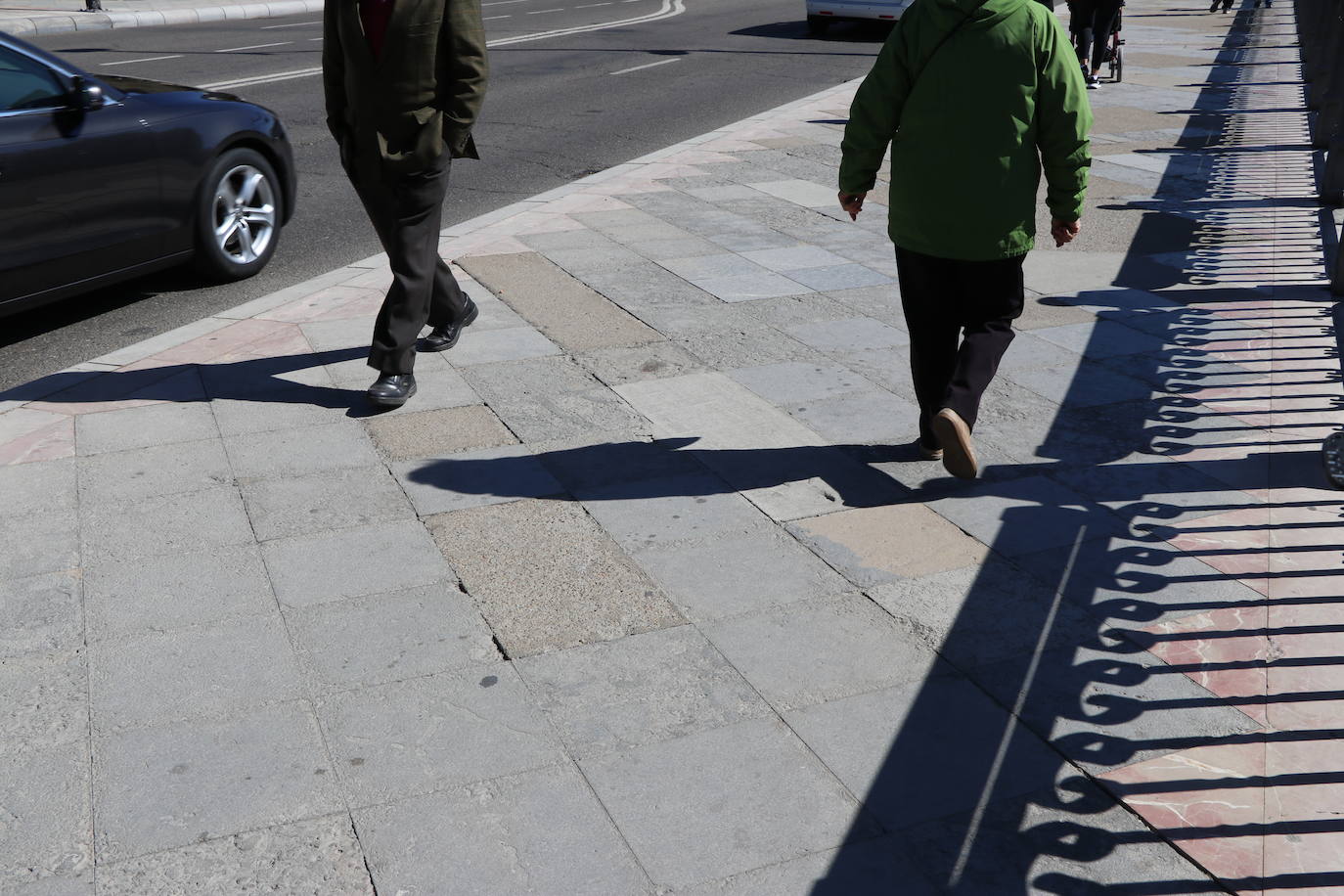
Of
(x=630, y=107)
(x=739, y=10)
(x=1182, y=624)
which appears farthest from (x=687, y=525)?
(x=739, y=10)

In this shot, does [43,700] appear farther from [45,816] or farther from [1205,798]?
[1205,798]

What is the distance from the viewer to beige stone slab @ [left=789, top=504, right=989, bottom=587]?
402cm

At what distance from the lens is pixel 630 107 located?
1423 cm

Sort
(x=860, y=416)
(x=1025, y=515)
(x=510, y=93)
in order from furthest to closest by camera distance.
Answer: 1. (x=510, y=93)
2. (x=860, y=416)
3. (x=1025, y=515)

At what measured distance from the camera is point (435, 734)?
3.18 meters

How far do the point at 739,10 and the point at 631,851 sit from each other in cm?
2650

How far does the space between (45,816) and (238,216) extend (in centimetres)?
513

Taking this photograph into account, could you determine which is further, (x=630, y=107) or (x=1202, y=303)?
(x=630, y=107)

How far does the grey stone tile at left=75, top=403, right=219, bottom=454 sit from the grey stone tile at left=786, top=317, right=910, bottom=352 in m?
2.71

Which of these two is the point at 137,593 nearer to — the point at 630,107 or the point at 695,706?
the point at 695,706

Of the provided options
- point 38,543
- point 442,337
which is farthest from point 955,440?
point 38,543

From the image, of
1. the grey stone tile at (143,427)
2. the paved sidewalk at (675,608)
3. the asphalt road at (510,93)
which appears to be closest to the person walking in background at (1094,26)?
the asphalt road at (510,93)

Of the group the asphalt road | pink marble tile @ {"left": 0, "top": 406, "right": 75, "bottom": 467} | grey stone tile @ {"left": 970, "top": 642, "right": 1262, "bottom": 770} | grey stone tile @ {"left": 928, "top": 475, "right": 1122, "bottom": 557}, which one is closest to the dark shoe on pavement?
grey stone tile @ {"left": 928, "top": 475, "right": 1122, "bottom": 557}

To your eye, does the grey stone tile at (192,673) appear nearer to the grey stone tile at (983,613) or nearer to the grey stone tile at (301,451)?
the grey stone tile at (301,451)
